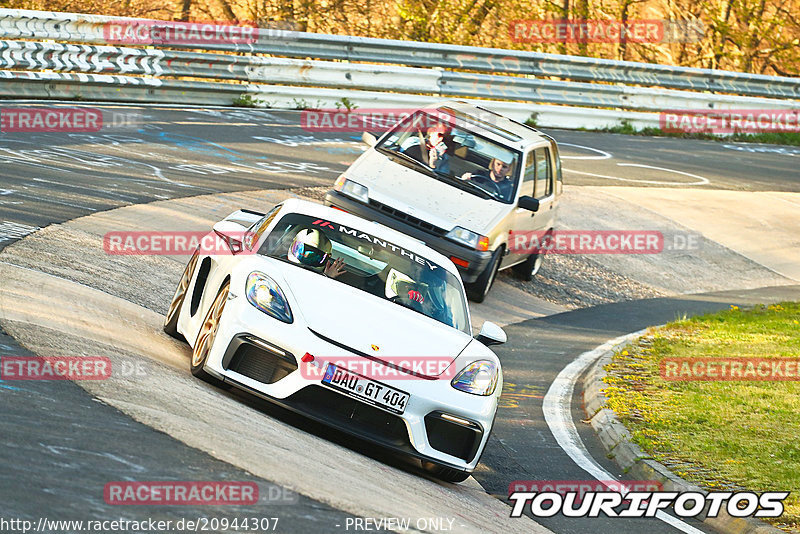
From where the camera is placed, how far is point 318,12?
1086 inches

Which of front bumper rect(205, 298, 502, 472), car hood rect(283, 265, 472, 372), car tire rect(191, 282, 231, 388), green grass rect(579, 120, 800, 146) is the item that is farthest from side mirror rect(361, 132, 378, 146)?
green grass rect(579, 120, 800, 146)

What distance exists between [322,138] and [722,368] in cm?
995

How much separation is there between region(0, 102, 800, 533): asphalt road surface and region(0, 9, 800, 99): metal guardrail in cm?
130

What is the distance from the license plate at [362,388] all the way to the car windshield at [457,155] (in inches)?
255

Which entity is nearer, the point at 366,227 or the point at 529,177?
the point at 366,227

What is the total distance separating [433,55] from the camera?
23.1 metres

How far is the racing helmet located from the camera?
7.53 metres

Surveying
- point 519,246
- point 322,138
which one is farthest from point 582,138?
point 519,246

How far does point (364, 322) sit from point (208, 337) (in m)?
0.98

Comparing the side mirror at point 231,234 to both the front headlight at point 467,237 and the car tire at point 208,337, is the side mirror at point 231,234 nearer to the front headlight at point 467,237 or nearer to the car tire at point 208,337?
the car tire at point 208,337

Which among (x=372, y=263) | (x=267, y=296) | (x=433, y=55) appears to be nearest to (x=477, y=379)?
(x=372, y=263)

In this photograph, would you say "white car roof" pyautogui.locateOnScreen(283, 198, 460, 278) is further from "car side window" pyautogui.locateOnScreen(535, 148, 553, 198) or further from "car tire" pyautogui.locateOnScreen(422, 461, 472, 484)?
"car side window" pyautogui.locateOnScreen(535, 148, 553, 198)

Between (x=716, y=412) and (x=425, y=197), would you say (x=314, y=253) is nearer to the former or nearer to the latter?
(x=716, y=412)

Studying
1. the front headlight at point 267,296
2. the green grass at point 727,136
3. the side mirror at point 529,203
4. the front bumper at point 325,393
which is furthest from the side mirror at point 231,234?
the green grass at point 727,136
